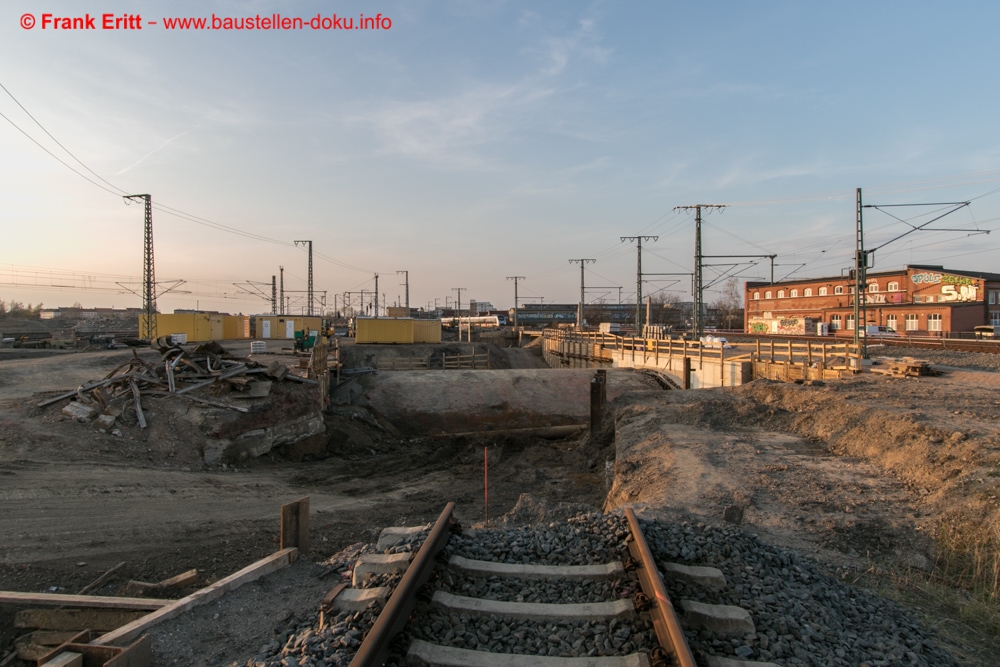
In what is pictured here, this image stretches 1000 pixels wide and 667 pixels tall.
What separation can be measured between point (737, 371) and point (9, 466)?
24.3 metres

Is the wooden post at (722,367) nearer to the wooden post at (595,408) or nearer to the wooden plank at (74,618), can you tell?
the wooden post at (595,408)

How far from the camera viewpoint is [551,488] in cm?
1414

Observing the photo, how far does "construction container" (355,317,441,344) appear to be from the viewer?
150 feet

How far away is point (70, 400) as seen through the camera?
14172 mm

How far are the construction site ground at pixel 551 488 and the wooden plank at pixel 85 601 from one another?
0.14m

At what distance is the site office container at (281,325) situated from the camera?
175ft

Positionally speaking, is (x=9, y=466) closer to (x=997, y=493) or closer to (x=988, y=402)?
(x=997, y=493)

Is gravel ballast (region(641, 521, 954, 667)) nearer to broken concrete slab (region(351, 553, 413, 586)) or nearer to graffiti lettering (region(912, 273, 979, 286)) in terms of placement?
broken concrete slab (region(351, 553, 413, 586))

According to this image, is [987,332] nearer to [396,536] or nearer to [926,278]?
[926,278]

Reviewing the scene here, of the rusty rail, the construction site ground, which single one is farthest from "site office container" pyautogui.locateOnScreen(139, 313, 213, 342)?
the rusty rail

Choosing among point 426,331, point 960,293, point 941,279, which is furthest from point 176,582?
point 941,279

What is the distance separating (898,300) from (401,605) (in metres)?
69.7

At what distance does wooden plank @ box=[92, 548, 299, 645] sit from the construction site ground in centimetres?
12

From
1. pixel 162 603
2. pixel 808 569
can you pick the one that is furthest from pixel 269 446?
pixel 808 569
